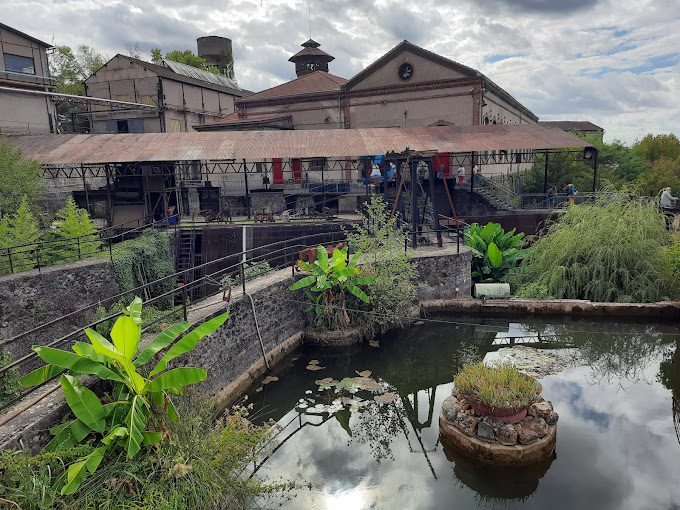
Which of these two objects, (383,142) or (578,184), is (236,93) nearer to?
(383,142)

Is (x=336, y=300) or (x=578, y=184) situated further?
(x=578, y=184)

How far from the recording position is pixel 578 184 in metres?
24.5

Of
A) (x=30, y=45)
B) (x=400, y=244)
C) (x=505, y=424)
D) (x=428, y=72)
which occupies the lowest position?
(x=505, y=424)

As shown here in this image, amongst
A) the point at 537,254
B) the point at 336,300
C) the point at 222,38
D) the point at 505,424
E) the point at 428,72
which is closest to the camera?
the point at 505,424

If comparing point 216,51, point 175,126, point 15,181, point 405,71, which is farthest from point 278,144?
point 216,51

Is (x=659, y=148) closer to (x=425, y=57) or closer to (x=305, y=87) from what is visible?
(x=425, y=57)

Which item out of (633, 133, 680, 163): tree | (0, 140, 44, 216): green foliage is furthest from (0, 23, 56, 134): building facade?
(633, 133, 680, 163): tree

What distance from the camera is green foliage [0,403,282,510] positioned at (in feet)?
13.4

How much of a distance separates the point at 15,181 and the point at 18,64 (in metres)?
13.3

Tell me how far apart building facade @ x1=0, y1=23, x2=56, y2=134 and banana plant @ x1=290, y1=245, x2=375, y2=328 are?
19844 millimetres

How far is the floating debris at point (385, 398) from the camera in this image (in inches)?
325

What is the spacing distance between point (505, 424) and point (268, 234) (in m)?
11.6

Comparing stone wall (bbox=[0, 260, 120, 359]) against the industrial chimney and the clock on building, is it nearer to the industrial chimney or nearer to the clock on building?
the clock on building

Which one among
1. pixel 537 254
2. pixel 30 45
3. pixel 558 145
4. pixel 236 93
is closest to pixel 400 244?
pixel 537 254
